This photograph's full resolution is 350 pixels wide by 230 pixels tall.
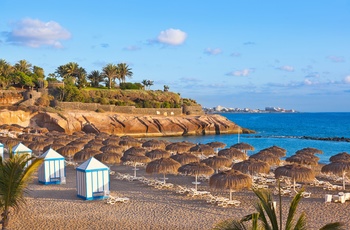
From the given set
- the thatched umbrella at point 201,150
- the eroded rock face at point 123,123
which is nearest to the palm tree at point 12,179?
the thatched umbrella at point 201,150

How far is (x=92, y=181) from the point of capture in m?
15.2

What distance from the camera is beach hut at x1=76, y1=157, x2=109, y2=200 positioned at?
15070 millimetres

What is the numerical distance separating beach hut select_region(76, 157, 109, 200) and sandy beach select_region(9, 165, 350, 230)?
409 millimetres

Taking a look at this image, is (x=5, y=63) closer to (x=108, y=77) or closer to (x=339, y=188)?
(x=108, y=77)

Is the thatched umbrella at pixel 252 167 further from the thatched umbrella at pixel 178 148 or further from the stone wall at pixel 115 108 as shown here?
the stone wall at pixel 115 108

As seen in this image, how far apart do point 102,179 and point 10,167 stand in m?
6.44

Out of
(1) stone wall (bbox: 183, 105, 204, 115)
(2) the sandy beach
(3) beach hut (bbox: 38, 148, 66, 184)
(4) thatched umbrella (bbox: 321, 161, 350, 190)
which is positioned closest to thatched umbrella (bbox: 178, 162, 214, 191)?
(2) the sandy beach

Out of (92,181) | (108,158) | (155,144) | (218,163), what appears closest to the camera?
(92,181)

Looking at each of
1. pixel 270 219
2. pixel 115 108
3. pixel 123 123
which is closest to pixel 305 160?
pixel 270 219

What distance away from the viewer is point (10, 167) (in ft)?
30.3

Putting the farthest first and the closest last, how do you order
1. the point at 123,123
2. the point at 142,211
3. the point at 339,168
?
the point at 123,123 → the point at 339,168 → the point at 142,211

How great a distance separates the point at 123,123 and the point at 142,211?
4657cm

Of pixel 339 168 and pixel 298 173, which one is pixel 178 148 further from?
pixel 298 173

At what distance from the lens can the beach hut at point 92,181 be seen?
15070 mm
